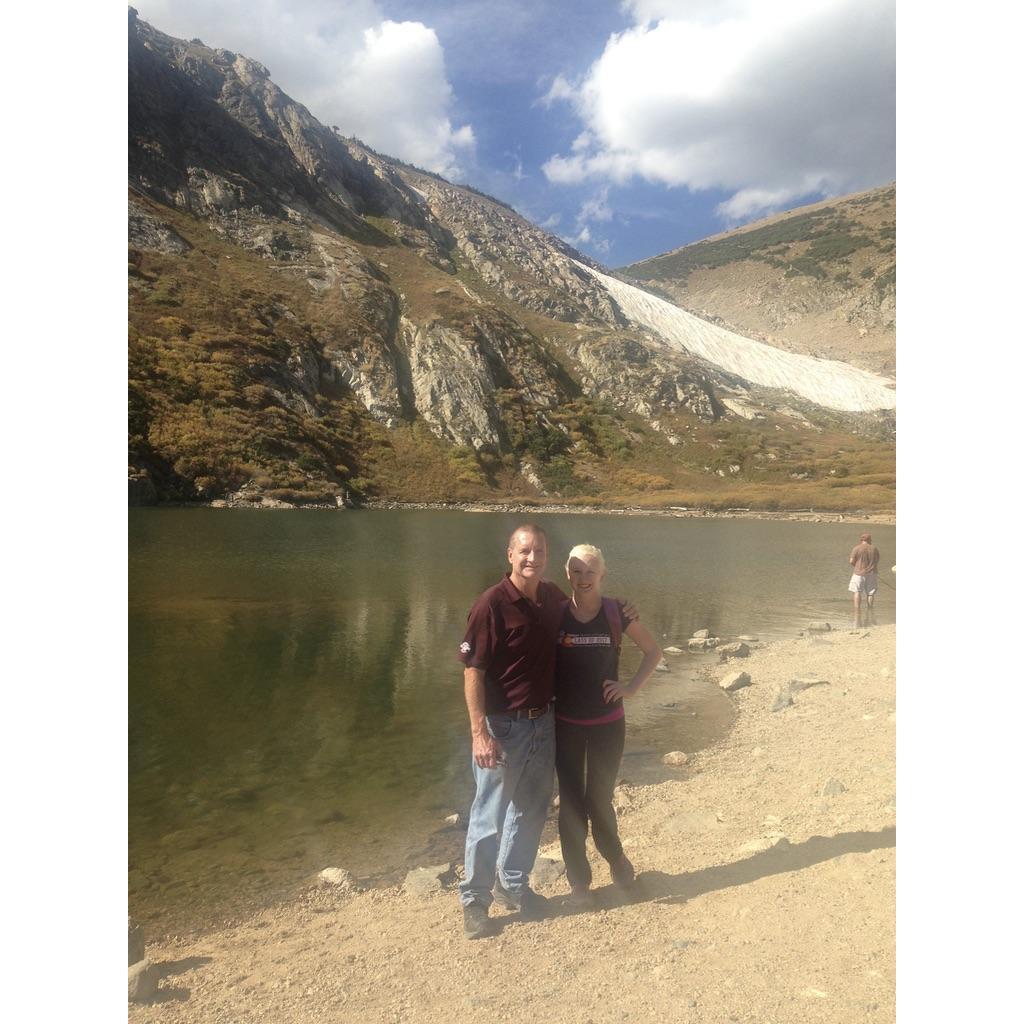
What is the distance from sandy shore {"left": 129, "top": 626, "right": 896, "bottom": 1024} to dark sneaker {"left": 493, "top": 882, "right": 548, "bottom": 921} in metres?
0.05

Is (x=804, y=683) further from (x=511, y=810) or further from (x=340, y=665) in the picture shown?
(x=340, y=665)

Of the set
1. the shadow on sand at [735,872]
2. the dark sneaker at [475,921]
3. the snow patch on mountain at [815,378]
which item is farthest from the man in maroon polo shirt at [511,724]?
the snow patch on mountain at [815,378]

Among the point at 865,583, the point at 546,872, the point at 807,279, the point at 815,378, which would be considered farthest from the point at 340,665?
the point at 807,279

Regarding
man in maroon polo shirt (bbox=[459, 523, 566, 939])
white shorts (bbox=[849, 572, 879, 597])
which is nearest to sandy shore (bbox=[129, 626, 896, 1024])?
man in maroon polo shirt (bbox=[459, 523, 566, 939])

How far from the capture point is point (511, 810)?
2766 millimetres

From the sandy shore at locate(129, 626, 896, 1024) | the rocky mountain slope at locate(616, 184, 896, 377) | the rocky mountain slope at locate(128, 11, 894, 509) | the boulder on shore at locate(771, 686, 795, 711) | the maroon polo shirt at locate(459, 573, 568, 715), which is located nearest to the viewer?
the sandy shore at locate(129, 626, 896, 1024)

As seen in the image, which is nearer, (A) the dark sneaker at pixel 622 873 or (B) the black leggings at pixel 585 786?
(B) the black leggings at pixel 585 786

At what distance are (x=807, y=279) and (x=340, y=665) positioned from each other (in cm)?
4513

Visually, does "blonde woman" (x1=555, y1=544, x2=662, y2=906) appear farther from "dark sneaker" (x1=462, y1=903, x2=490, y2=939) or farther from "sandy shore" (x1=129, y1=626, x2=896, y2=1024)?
"dark sneaker" (x1=462, y1=903, x2=490, y2=939)

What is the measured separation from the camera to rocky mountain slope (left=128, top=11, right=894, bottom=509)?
9.70 m

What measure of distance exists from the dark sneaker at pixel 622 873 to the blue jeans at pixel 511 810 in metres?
0.40

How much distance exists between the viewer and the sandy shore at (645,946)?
2.19 m

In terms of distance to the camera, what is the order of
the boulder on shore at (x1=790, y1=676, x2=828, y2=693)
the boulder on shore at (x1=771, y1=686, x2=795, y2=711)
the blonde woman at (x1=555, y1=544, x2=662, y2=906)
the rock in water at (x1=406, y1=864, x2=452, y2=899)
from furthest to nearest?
1. the boulder on shore at (x1=790, y1=676, x2=828, y2=693)
2. the boulder on shore at (x1=771, y1=686, x2=795, y2=711)
3. the rock in water at (x1=406, y1=864, x2=452, y2=899)
4. the blonde woman at (x1=555, y1=544, x2=662, y2=906)

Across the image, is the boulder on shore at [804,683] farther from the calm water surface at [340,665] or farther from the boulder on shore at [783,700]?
the calm water surface at [340,665]
